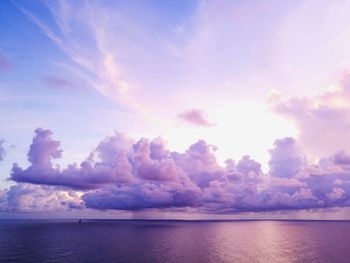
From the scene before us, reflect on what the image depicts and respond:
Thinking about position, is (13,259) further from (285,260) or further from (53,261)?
(285,260)

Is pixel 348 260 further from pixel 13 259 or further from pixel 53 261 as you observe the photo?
pixel 13 259

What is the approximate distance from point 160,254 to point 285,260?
43.7m

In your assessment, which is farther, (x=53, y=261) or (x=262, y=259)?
(x=262, y=259)

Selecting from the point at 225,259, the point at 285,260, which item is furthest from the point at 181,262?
the point at 285,260

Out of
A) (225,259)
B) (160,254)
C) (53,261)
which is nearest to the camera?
(53,261)

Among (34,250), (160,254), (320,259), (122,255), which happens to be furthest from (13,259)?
(320,259)

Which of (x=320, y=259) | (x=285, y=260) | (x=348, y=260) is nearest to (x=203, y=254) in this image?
(x=285, y=260)

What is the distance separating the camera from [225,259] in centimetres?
10275

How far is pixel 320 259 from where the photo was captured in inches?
4193

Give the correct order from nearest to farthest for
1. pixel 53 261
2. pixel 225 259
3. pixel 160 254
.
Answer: pixel 53 261
pixel 225 259
pixel 160 254

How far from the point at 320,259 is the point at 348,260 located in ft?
28.3

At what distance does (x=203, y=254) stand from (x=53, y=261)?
171ft

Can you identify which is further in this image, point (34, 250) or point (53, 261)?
point (34, 250)

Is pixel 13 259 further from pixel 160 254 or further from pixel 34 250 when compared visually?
pixel 160 254
